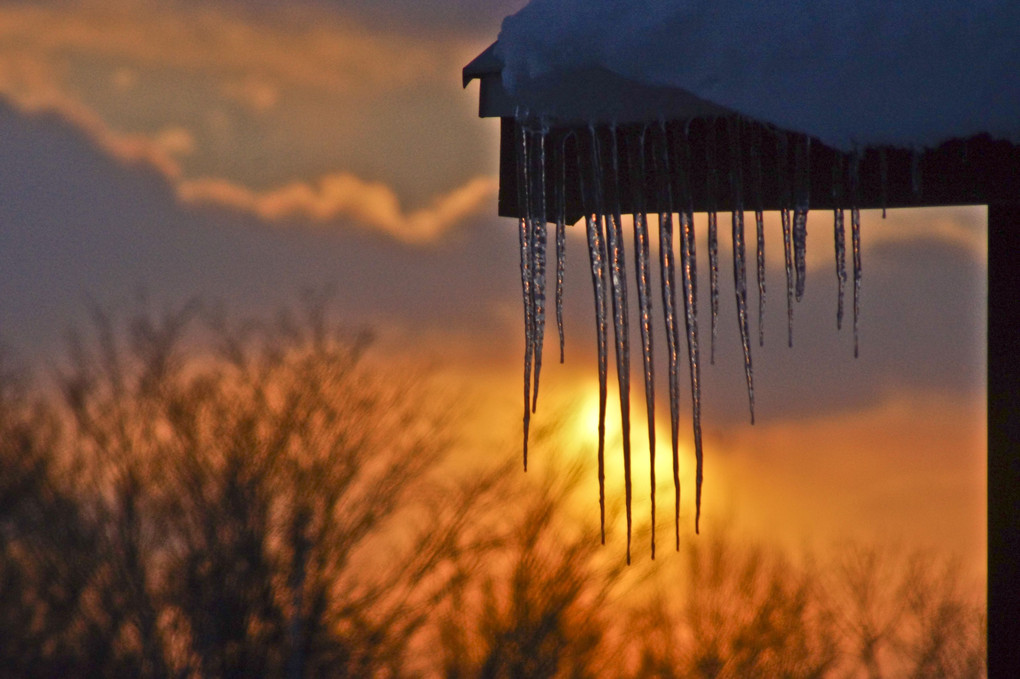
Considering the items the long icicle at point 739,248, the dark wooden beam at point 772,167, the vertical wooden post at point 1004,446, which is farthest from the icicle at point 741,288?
the vertical wooden post at point 1004,446

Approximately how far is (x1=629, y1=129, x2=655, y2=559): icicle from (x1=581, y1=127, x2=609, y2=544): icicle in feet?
0.22

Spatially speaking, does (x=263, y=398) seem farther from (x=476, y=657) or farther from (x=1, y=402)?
(x=476, y=657)

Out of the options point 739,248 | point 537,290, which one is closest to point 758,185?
point 739,248

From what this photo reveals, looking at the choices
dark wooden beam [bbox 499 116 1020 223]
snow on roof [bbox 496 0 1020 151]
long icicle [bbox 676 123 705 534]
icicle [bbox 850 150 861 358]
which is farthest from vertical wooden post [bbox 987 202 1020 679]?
long icicle [bbox 676 123 705 534]

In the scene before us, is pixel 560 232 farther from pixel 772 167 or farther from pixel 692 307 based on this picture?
pixel 772 167

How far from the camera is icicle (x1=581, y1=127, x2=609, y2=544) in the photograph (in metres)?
1.90

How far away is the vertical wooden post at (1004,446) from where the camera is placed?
175cm

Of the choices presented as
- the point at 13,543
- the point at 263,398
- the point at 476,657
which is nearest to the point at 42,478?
the point at 13,543

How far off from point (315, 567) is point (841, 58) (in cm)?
1369

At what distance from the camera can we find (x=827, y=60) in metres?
1.43

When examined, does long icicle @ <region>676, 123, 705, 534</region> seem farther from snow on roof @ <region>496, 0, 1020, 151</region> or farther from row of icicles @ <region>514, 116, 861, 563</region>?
snow on roof @ <region>496, 0, 1020, 151</region>

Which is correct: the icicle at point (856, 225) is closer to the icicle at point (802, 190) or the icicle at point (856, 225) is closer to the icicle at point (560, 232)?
the icicle at point (802, 190)

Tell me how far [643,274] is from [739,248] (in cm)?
20

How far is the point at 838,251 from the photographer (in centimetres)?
206
